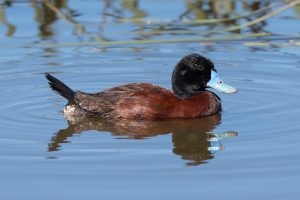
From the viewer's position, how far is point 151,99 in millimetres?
9844

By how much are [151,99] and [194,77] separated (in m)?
0.65

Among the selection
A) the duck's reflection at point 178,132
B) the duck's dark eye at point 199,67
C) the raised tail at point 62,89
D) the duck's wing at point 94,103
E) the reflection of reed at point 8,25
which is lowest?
the duck's reflection at point 178,132

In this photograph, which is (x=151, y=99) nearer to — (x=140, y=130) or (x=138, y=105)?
(x=138, y=105)

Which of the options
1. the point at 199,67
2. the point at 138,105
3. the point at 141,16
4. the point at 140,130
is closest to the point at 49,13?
the point at 141,16

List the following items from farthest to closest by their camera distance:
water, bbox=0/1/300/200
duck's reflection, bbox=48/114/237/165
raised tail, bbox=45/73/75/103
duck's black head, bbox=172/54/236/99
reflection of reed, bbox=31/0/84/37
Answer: reflection of reed, bbox=31/0/84/37
duck's black head, bbox=172/54/236/99
raised tail, bbox=45/73/75/103
duck's reflection, bbox=48/114/237/165
water, bbox=0/1/300/200

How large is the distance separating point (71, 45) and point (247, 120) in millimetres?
3508

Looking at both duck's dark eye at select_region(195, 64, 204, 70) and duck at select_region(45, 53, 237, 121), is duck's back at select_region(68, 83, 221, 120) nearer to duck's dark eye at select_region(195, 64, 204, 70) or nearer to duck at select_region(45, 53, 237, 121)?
duck at select_region(45, 53, 237, 121)

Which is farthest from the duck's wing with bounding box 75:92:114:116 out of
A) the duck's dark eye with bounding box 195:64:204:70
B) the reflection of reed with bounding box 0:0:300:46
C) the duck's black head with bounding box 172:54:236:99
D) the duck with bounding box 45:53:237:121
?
the reflection of reed with bounding box 0:0:300:46

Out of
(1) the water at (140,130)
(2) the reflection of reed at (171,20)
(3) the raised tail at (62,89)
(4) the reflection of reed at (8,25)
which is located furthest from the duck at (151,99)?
(4) the reflection of reed at (8,25)

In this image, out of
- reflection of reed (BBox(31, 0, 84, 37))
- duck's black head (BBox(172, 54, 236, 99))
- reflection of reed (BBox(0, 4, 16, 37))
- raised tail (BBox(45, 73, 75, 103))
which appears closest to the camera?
raised tail (BBox(45, 73, 75, 103))

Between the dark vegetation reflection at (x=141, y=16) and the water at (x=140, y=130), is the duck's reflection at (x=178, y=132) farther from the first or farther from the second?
the dark vegetation reflection at (x=141, y=16)

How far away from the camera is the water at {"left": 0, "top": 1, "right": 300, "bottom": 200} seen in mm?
7430

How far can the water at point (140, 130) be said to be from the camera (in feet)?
24.4

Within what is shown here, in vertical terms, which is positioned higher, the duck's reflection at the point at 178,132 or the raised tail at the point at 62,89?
the raised tail at the point at 62,89
